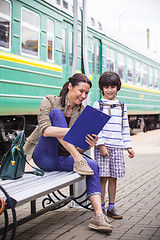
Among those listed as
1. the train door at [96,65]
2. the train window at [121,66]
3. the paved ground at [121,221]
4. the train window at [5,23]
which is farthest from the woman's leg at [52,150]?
the train window at [121,66]

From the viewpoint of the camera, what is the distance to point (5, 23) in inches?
322

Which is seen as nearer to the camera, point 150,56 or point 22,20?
point 22,20

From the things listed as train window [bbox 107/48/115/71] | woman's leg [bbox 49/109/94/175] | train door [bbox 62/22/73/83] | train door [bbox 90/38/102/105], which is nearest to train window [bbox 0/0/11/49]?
train door [bbox 62/22/73/83]

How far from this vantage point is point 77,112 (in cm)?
441

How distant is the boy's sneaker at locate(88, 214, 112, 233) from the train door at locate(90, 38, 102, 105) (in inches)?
329

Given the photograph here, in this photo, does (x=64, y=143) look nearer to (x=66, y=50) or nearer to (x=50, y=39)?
(x=50, y=39)

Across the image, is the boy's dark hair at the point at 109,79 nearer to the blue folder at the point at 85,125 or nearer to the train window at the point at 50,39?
the blue folder at the point at 85,125

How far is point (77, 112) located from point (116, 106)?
44 cm

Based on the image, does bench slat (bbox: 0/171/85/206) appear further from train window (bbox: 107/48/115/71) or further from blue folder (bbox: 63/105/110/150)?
train window (bbox: 107/48/115/71)

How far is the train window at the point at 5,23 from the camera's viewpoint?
8.07 metres

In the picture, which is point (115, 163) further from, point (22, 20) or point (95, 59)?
point (95, 59)

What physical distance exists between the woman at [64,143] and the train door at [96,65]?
307 inches

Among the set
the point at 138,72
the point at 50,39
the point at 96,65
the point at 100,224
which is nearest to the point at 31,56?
the point at 50,39

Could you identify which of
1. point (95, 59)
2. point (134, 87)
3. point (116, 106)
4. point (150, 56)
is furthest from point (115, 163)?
point (150, 56)
